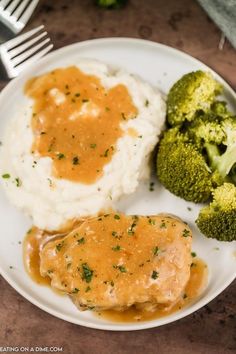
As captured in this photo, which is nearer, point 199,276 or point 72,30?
point 199,276

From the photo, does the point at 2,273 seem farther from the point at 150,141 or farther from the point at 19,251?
the point at 150,141

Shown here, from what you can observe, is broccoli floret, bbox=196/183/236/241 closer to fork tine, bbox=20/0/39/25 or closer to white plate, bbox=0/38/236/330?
white plate, bbox=0/38/236/330

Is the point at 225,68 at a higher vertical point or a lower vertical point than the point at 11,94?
lower

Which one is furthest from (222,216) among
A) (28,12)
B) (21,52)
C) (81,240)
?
(28,12)

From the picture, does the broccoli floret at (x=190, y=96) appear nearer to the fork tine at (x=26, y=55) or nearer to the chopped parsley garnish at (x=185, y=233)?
the chopped parsley garnish at (x=185, y=233)

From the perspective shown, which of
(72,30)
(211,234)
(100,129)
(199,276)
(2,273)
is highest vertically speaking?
(72,30)

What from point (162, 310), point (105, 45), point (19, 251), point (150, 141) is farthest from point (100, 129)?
point (162, 310)
